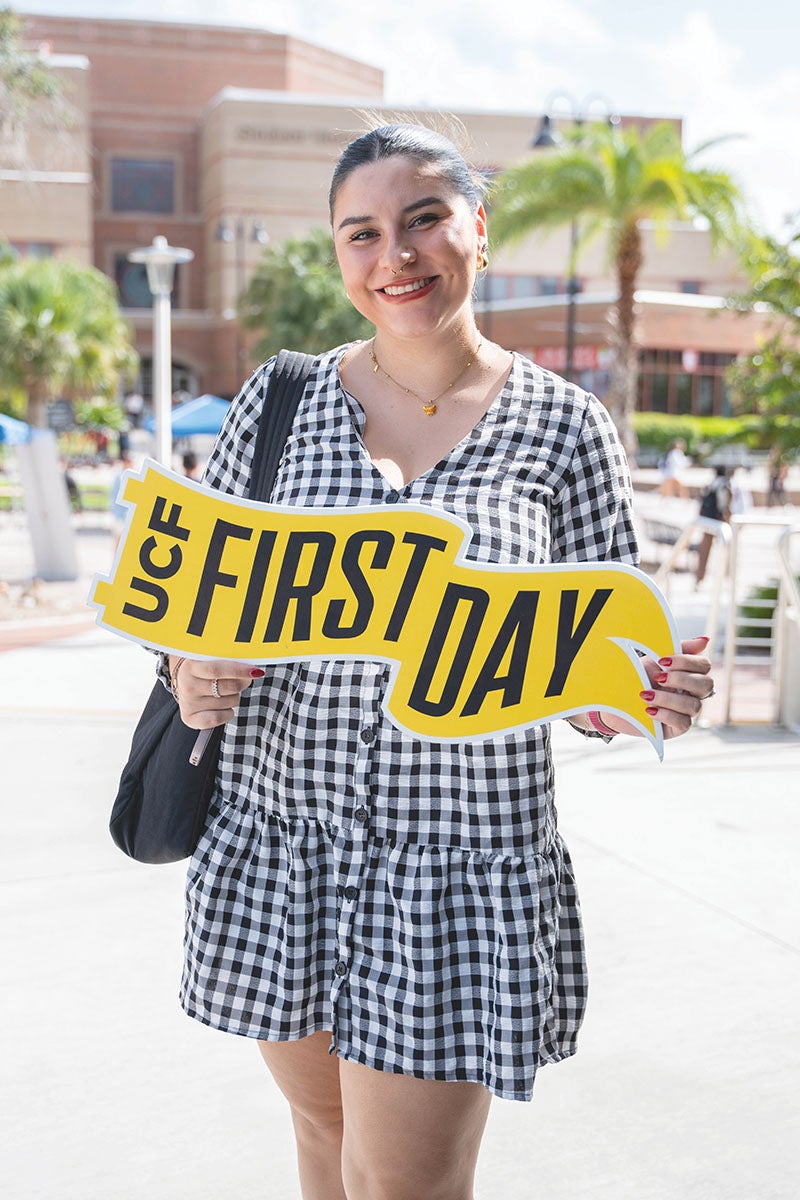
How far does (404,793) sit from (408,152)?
0.92m

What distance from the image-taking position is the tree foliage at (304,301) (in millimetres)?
41938

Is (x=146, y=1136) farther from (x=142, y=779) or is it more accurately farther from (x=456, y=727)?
(x=456, y=727)

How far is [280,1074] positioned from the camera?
1990 millimetres

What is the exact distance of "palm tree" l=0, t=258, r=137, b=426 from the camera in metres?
34.7

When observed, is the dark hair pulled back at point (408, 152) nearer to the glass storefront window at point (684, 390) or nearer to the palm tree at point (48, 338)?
the palm tree at point (48, 338)

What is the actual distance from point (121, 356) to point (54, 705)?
105 ft

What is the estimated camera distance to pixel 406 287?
1893 millimetres

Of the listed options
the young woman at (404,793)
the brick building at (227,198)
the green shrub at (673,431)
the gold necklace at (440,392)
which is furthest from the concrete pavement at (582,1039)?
the brick building at (227,198)

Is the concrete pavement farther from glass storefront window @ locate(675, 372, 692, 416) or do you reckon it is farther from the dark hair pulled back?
glass storefront window @ locate(675, 372, 692, 416)

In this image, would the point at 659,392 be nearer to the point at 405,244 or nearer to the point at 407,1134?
the point at 405,244

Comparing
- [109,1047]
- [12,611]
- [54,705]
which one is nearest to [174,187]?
[12,611]

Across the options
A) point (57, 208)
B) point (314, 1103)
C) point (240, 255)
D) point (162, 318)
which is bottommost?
point (314, 1103)

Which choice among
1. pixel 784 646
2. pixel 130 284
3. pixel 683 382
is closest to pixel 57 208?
pixel 130 284

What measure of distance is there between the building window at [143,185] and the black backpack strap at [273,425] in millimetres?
66574
